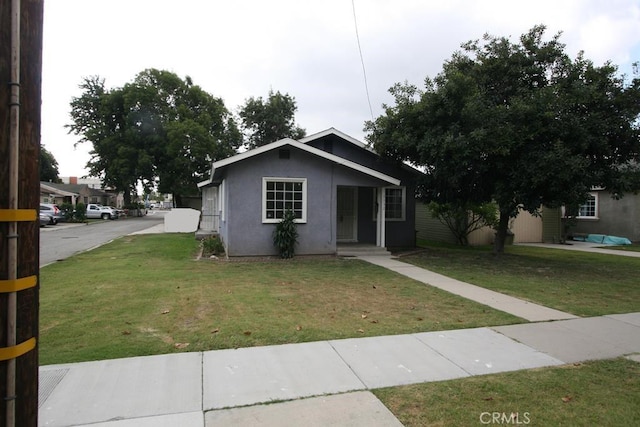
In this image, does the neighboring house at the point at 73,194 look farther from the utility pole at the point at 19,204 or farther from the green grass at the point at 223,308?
the utility pole at the point at 19,204

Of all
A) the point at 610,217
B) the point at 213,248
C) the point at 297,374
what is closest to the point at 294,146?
the point at 213,248

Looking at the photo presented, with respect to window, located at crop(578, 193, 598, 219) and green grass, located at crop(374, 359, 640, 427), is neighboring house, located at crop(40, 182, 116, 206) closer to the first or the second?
window, located at crop(578, 193, 598, 219)

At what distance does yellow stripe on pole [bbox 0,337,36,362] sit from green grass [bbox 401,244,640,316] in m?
7.07

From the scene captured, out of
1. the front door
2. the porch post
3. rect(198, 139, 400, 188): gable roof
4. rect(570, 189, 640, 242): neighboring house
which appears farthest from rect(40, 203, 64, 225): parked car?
rect(570, 189, 640, 242): neighboring house

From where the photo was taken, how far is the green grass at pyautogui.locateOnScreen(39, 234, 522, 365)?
4.82m

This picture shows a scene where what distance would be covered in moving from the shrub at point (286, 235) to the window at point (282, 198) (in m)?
0.27

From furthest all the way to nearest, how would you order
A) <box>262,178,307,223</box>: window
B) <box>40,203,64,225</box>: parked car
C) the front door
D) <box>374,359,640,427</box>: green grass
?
<box>40,203,64,225</box>: parked car, the front door, <box>262,178,307,223</box>: window, <box>374,359,640,427</box>: green grass

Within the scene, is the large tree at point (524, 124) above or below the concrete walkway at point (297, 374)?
above

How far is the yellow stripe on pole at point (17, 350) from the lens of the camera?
1.87 m

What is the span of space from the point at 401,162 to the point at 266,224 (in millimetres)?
5421

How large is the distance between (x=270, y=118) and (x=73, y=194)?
2780 cm

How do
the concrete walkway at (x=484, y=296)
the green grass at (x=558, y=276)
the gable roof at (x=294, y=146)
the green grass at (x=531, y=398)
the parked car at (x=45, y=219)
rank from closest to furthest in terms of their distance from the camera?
the green grass at (x=531, y=398)
the concrete walkway at (x=484, y=296)
the green grass at (x=558, y=276)
the gable roof at (x=294, y=146)
the parked car at (x=45, y=219)

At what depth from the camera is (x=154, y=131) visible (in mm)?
42844

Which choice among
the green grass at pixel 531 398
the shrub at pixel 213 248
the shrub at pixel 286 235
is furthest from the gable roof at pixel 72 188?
the green grass at pixel 531 398
